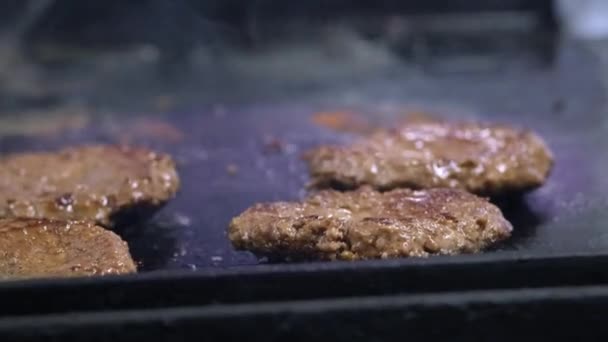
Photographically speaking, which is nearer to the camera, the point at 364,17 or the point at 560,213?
the point at 560,213

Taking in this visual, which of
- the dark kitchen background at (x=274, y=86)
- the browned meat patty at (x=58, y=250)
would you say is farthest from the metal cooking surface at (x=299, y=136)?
the browned meat patty at (x=58, y=250)

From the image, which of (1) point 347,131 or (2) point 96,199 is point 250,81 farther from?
(2) point 96,199

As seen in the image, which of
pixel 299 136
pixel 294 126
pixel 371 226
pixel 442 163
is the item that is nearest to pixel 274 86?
pixel 294 126

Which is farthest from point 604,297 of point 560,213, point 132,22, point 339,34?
point 132,22

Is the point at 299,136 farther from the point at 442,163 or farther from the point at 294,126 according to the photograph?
the point at 442,163

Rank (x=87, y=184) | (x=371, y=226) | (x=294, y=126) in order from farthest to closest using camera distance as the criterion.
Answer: (x=294, y=126), (x=87, y=184), (x=371, y=226)

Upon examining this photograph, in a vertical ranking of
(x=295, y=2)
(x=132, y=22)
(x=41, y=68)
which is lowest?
(x=41, y=68)
